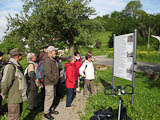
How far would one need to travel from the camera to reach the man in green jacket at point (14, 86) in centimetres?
299

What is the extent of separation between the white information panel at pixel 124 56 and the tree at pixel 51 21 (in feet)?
32.4

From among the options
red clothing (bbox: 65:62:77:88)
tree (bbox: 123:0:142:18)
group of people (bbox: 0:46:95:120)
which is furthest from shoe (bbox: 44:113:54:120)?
tree (bbox: 123:0:142:18)

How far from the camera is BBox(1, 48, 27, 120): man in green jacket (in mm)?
2994

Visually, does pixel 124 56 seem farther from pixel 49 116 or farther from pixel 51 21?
pixel 51 21

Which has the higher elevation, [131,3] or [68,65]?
[131,3]

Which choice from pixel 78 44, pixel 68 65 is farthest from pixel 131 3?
pixel 68 65

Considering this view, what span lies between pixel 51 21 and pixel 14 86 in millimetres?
13021

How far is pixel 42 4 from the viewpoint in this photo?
14.6m

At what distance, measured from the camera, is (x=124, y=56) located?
511cm

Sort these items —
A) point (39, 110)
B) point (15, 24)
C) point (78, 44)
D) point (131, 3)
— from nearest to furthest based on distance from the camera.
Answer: point (39, 110) → point (15, 24) → point (78, 44) → point (131, 3)

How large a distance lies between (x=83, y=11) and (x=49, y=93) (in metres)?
13.2

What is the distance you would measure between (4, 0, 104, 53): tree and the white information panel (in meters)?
9.87

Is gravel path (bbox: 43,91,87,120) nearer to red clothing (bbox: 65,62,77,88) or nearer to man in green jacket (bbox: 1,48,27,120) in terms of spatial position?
red clothing (bbox: 65,62,77,88)

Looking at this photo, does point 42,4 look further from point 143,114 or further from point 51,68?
point 143,114
